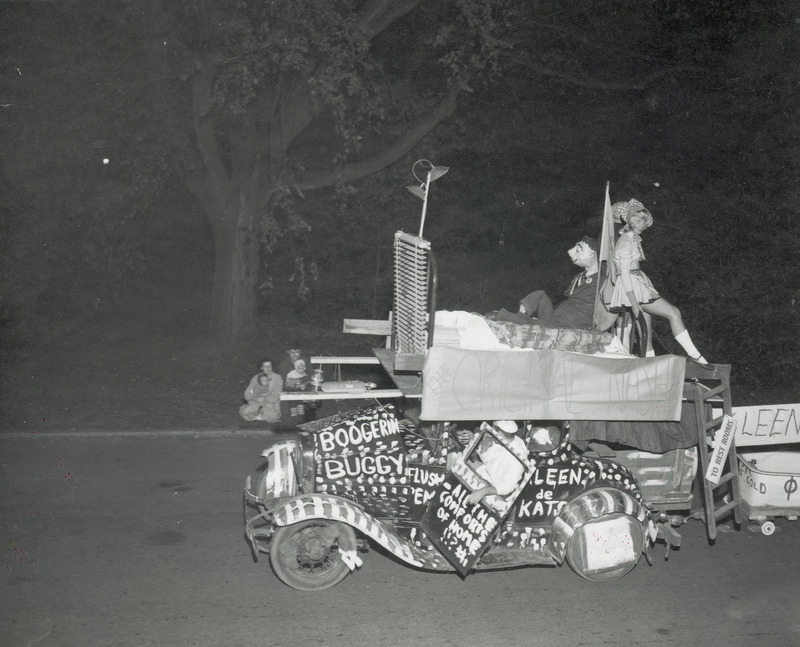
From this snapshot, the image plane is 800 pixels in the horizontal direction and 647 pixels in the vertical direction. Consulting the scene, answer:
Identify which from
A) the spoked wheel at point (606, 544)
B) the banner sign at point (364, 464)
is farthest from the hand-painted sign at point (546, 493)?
the banner sign at point (364, 464)

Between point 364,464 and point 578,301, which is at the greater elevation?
point 578,301

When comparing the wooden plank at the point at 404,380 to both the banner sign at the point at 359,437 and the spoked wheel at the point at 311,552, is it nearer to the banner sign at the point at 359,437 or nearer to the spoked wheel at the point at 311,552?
the banner sign at the point at 359,437

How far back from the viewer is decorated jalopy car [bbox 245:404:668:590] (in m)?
5.61

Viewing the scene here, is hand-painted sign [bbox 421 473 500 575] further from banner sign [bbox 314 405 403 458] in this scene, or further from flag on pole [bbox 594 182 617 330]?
flag on pole [bbox 594 182 617 330]

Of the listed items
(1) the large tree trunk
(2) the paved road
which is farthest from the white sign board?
(1) the large tree trunk

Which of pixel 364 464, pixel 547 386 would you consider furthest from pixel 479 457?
pixel 364 464

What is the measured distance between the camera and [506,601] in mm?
5777

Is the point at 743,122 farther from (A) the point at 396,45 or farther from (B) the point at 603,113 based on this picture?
(A) the point at 396,45

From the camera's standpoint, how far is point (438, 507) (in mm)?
5793

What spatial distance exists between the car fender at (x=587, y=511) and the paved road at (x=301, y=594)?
418mm

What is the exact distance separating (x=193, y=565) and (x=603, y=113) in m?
14.5

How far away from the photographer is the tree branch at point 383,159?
46.8 ft

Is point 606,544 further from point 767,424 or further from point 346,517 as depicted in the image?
point 767,424

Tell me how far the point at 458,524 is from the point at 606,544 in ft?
3.74
